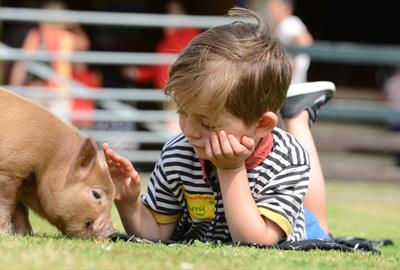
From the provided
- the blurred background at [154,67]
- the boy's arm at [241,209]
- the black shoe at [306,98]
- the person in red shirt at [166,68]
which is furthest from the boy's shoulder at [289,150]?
the person in red shirt at [166,68]

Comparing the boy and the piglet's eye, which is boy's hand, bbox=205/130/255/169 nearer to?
the boy

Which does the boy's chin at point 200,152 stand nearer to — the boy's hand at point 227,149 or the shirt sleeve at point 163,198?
the boy's hand at point 227,149

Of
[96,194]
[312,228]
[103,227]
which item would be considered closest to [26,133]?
[96,194]

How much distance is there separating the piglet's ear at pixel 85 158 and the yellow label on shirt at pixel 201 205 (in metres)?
0.53

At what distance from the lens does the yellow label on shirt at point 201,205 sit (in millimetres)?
4633

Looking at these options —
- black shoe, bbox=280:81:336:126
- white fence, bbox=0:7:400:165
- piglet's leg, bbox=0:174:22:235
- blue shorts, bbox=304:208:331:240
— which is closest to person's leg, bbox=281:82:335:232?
black shoe, bbox=280:81:336:126

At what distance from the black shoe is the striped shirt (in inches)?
40.7

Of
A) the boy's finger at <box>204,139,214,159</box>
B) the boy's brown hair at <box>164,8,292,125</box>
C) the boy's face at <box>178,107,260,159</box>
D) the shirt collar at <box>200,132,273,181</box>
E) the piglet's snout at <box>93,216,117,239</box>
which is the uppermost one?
the boy's brown hair at <box>164,8,292,125</box>

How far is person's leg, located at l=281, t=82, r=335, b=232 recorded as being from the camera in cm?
559

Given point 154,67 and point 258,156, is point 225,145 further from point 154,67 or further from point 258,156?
point 154,67

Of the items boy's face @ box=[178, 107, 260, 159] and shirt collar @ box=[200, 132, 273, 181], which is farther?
shirt collar @ box=[200, 132, 273, 181]

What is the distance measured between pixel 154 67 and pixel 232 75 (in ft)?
29.5

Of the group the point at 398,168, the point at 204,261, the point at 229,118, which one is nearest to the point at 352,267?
the point at 204,261

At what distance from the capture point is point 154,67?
13250 millimetres
